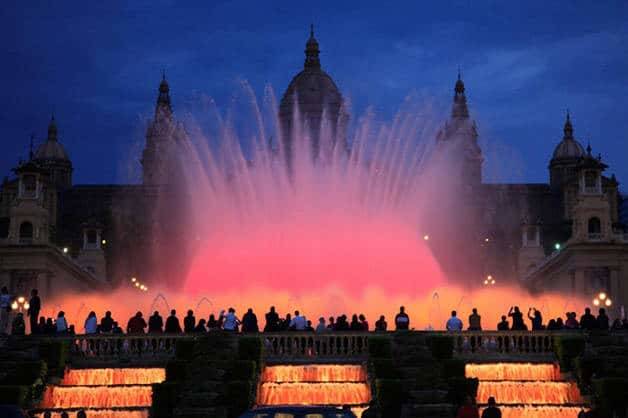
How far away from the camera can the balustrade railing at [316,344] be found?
40.7m

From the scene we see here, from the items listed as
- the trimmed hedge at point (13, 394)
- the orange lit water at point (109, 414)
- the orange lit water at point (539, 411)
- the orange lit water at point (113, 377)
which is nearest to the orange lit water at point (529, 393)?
the orange lit water at point (539, 411)

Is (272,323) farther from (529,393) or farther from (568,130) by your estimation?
(568,130)

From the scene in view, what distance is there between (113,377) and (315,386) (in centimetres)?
603

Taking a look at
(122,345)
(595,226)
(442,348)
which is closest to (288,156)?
(595,226)

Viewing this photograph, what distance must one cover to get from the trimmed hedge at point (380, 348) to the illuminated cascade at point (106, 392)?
6.07 m

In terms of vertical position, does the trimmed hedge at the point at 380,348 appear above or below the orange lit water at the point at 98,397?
above

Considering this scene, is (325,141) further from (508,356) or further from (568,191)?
(568,191)

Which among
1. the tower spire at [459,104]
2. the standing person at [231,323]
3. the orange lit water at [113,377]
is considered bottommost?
the orange lit water at [113,377]

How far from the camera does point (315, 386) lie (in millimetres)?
36969

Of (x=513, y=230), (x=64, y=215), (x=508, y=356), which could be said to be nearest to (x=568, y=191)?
(x=513, y=230)

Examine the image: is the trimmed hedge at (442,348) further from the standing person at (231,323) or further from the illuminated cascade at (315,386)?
the standing person at (231,323)

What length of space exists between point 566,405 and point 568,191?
98.0 meters

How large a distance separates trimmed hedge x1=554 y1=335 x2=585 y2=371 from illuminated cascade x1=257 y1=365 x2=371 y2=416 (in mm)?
5757

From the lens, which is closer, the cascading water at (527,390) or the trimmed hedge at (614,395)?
the trimmed hedge at (614,395)
